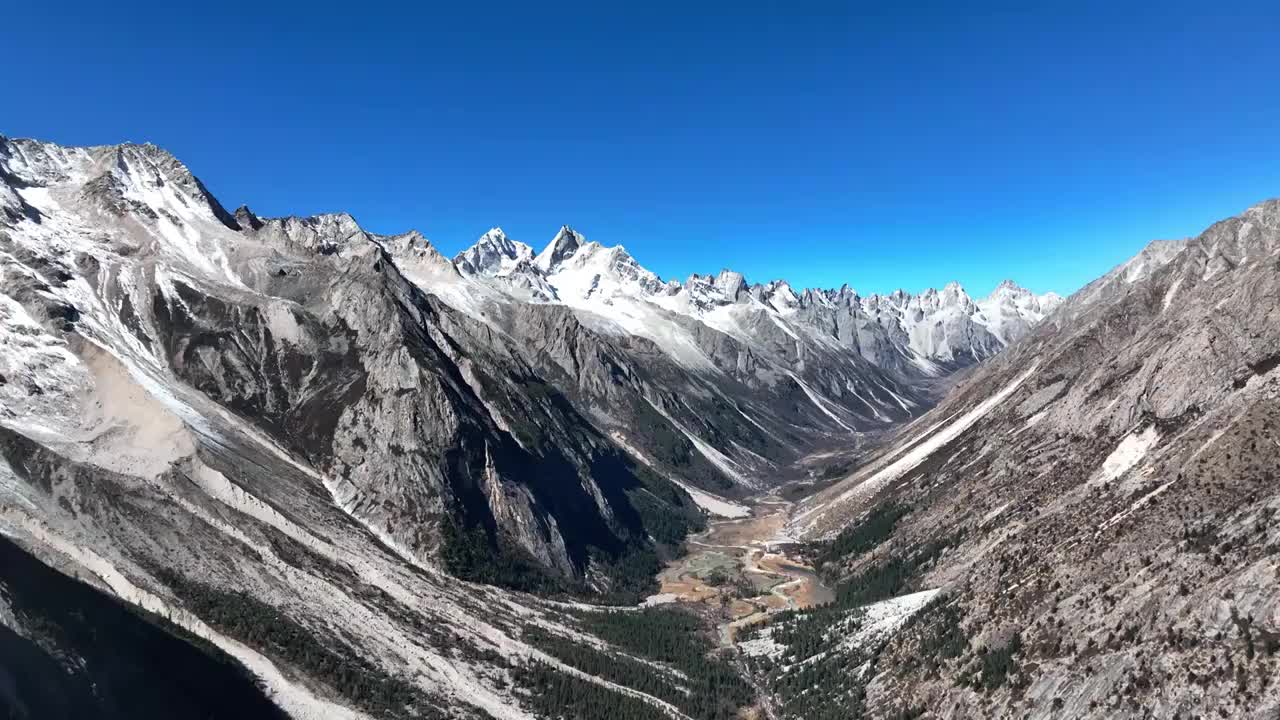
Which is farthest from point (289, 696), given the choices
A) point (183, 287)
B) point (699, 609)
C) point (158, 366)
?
point (183, 287)

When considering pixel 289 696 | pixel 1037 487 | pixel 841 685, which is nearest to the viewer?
pixel 289 696

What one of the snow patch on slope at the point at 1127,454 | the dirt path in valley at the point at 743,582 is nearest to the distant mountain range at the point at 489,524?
the snow patch on slope at the point at 1127,454

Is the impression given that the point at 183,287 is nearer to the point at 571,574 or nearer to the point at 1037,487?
the point at 571,574

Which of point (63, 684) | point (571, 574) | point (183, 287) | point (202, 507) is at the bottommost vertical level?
point (571, 574)

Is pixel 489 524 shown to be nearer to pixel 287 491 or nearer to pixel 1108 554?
pixel 287 491

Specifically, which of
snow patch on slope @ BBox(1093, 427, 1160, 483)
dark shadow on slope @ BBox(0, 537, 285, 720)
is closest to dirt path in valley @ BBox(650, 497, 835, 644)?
snow patch on slope @ BBox(1093, 427, 1160, 483)

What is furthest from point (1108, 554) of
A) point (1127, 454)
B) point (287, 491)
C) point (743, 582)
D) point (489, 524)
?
point (287, 491)

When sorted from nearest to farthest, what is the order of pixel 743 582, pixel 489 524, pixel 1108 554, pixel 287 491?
1. pixel 1108 554
2. pixel 287 491
3. pixel 489 524
4. pixel 743 582

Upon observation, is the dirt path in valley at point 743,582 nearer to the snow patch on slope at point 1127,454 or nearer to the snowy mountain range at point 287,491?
the snowy mountain range at point 287,491

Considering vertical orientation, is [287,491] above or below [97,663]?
above
